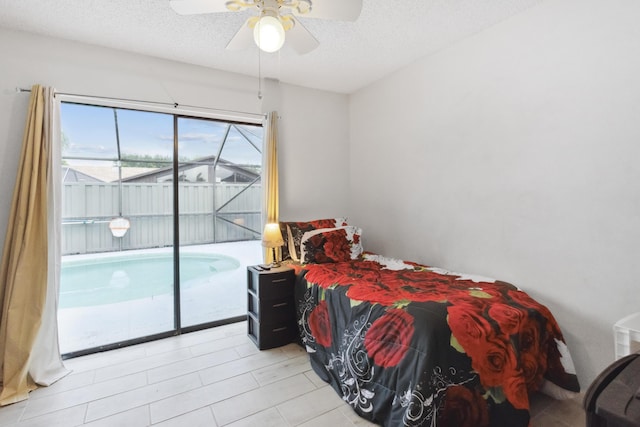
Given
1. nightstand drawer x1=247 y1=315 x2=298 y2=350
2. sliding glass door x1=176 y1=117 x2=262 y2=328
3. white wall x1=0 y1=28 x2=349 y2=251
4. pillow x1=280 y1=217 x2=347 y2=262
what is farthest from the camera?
sliding glass door x1=176 y1=117 x2=262 y2=328

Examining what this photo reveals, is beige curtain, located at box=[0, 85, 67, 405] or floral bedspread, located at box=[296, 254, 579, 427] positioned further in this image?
beige curtain, located at box=[0, 85, 67, 405]

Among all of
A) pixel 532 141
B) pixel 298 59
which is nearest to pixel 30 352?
pixel 298 59

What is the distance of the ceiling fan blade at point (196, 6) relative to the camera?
1.47m

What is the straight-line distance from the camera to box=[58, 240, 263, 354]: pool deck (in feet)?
9.37

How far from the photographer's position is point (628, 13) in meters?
1.70

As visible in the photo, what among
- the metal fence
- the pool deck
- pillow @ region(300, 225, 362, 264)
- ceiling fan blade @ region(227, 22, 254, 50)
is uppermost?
ceiling fan blade @ region(227, 22, 254, 50)

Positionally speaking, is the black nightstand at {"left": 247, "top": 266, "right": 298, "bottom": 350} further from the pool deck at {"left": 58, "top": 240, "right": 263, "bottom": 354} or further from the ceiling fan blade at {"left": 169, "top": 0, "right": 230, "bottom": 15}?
the ceiling fan blade at {"left": 169, "top": 0, "right": 230, "bottom": 15}

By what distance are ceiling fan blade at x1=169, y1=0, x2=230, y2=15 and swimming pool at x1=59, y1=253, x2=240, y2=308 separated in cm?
245

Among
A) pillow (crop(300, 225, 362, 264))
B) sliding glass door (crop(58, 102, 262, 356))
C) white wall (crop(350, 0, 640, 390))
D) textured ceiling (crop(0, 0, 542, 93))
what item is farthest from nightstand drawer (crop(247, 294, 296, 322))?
textured ceiling (crop(0, 0, 542, 93))

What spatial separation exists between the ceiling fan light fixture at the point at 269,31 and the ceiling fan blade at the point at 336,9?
0.70 ft

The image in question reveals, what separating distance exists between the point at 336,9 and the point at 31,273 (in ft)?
8.93

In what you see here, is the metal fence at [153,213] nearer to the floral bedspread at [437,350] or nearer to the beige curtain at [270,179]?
the beige curtain at [270,179]

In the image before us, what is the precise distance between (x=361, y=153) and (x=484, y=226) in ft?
5.76

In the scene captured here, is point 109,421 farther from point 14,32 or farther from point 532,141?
point 532,141
